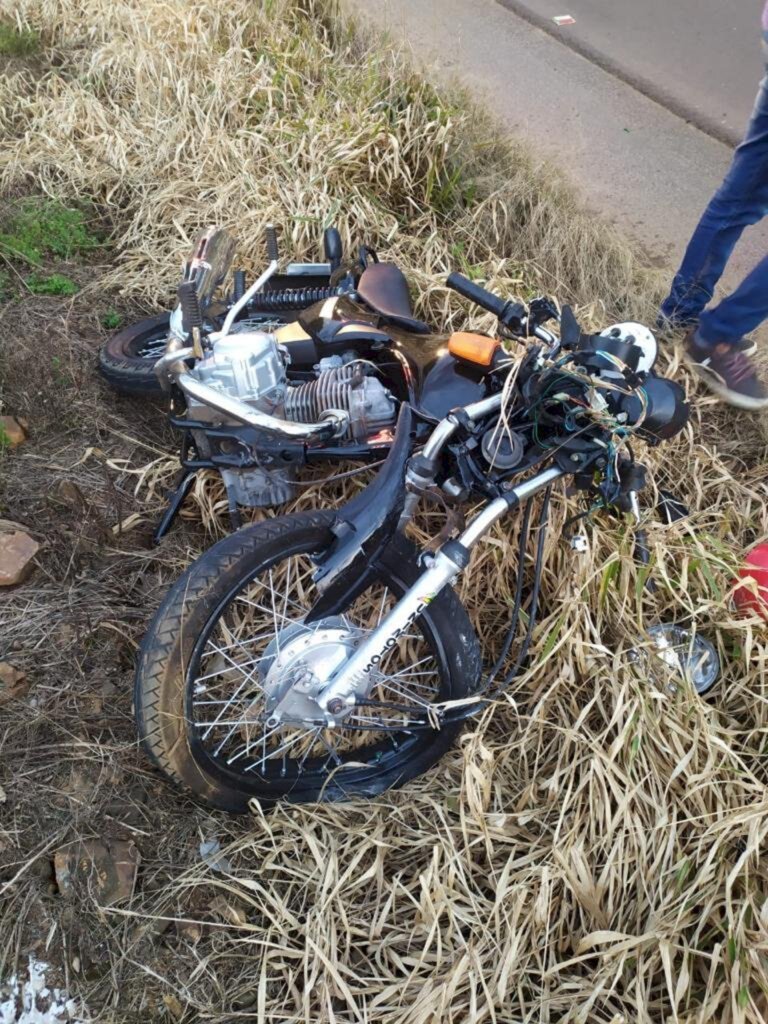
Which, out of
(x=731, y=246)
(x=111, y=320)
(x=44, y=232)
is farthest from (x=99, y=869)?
(x=731, y=246)

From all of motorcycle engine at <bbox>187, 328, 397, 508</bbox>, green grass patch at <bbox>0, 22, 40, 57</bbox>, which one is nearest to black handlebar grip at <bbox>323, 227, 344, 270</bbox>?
motorcycle engine at <bbox>187, 328, 397, 508</bbox>

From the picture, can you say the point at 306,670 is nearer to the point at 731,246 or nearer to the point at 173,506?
the point at 173,506

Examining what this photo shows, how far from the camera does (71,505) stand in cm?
266

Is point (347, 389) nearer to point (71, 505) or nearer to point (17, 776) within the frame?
point (71, 505)

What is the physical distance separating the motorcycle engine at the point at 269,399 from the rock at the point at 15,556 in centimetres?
69

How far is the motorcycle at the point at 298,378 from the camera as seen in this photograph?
2141 mm

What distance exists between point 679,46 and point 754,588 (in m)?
4.76

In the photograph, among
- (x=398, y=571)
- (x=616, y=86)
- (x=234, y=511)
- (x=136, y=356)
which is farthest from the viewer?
(x=616, y=86)

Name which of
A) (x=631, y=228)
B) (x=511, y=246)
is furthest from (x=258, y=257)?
(x=631, y=228)

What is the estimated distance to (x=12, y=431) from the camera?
114 inches

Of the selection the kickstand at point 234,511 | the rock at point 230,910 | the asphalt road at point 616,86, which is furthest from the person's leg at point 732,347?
the rock at point 230,910

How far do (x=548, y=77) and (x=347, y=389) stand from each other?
392 cm

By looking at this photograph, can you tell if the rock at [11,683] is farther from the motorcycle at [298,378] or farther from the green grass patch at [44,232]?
the green grass patch at [44,232]

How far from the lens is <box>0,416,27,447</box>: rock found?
2.84 m
